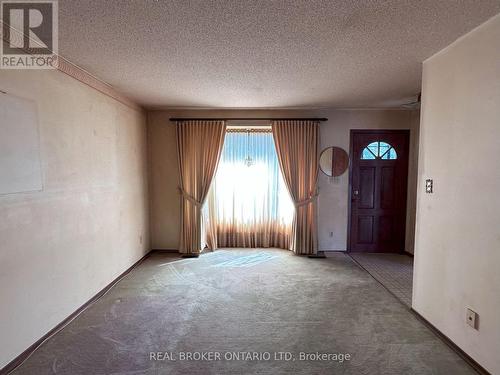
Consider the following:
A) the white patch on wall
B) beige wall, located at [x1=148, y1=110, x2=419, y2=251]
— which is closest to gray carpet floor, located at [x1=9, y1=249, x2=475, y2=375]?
beige wall, located at [x1=148, y1=110, x2=419, y2=251]

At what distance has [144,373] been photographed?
1.89 metres

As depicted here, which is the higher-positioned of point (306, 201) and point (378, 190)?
point (378, 190)

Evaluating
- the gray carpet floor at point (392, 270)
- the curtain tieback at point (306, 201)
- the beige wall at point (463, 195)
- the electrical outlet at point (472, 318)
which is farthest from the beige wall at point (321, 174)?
the electrical outlet at point (472, 318)

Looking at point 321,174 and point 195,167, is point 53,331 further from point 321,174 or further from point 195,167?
point 321,174

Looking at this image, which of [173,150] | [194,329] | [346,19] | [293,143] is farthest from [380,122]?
[194,329]

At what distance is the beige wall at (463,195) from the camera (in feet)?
5.86

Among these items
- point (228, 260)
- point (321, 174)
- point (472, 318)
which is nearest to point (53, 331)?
point (228, 260)

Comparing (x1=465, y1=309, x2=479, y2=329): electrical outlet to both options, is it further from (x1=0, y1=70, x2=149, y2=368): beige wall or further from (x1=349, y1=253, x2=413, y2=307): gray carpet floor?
(x1=0, y1=70, x2=149, y2=368): beige wall

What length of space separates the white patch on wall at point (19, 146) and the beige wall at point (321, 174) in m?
2.43

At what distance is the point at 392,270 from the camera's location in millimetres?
3838

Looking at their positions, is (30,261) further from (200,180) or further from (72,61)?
(200,180)

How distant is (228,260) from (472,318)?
3.00 m

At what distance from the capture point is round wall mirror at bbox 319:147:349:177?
4531 millimetres

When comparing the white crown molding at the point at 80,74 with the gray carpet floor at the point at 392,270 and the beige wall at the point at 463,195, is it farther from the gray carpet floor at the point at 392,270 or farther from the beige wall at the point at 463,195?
the gray carpet floor at the point at 392,270
